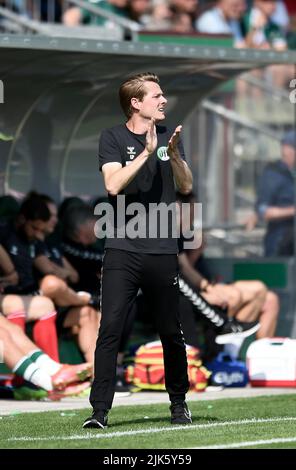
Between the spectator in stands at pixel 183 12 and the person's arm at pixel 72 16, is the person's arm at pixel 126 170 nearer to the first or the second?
the person's arm at pixel 72 16

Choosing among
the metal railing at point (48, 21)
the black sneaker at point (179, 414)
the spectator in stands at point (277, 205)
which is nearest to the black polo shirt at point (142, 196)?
the black sneaker at point (179, 414)

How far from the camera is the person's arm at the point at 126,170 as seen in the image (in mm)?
7445

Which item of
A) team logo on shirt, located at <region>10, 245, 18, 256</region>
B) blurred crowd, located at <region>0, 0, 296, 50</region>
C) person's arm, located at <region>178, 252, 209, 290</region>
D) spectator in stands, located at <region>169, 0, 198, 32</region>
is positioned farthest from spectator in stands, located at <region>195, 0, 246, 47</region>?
team logo on shirt, located at <region>10, 245, 18, 256</region>

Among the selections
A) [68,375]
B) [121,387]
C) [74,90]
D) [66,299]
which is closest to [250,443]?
[68,375]

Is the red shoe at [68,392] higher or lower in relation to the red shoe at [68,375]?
lower

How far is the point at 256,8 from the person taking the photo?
17781 mm

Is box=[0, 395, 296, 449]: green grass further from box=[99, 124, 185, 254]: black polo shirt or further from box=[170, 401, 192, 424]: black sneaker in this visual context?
box=[99, 124, 185, 254]: black polo shirt

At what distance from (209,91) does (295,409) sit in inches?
181

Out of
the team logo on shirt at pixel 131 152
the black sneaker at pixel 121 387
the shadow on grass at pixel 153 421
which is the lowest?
the black sneaker at pixel 121 387

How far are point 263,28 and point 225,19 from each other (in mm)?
1018

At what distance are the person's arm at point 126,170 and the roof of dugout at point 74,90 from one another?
8.20 feet

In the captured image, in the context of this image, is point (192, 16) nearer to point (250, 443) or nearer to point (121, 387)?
point (121, 387)
